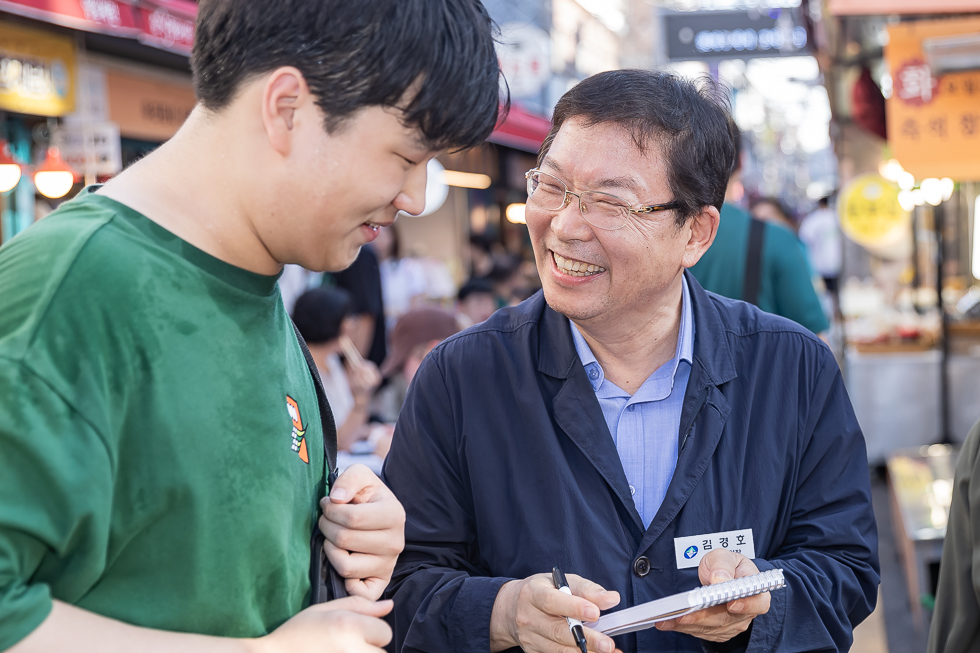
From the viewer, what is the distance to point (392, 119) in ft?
3.72

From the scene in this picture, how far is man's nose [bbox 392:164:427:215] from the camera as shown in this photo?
3.90 ft

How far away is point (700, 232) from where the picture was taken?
2.24 meters

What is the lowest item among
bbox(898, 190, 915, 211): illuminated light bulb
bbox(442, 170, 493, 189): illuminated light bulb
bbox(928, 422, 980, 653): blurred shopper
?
bbox(928, 422, 980, 653): blurred shopper

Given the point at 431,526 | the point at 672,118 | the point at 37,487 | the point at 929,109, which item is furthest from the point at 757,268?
the point at 37,487

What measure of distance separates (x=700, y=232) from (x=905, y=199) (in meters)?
7.70

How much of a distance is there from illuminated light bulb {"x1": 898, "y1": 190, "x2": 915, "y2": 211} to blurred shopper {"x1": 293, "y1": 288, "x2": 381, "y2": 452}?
6.02 metres

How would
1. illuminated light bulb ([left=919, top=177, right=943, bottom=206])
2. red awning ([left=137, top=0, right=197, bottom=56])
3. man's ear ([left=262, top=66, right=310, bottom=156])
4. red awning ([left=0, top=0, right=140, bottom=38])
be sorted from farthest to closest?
illuminated light bulb ([left=919, top=177, right=943, bottom=206]), red awning ([left=137, top=0, right=197, bottom=56]), red awning ([left=0, top=0, right=140, bottom=38]), man's ear ([left=262, top=66, right=310, bottom=156])

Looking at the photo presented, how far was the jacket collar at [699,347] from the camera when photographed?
6.49ft

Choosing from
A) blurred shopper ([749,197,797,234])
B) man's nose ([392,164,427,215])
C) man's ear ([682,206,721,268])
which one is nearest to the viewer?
man's nose ([392,164,427,215])

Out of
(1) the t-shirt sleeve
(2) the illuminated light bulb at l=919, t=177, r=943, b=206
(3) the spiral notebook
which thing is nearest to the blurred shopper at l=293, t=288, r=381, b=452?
(3) the spiral notebook

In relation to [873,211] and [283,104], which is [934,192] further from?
[283,104]

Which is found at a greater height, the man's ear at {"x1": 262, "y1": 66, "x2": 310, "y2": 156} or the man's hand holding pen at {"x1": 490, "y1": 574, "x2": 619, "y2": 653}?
the man's ear at {"x1": 262, "y1": 66, "x2": 310, "y2": 156}

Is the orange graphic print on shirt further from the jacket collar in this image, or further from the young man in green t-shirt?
the jacket collar

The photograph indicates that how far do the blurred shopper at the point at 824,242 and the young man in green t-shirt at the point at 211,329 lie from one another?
11.6 meters
